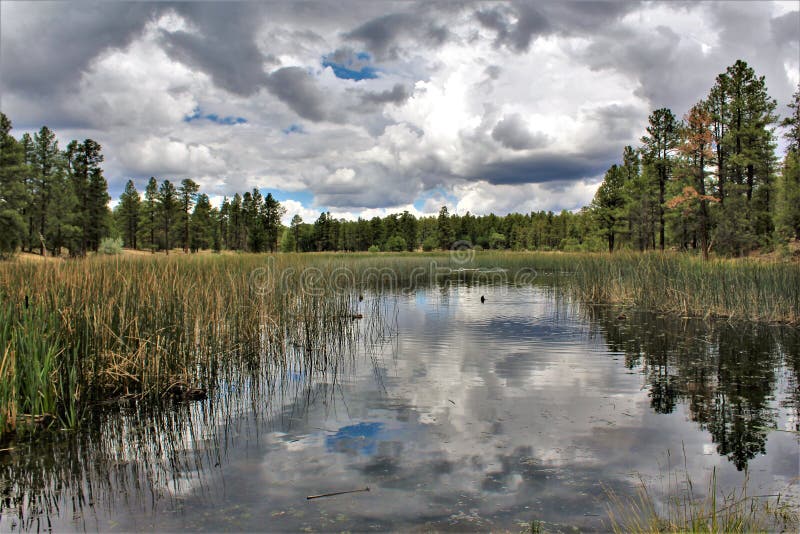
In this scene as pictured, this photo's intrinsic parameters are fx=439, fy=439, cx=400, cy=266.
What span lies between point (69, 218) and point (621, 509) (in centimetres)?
5991

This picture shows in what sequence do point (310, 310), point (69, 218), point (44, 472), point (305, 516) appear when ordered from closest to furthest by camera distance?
point (305, 516)
point (44, 472)
point (310, 310)
point (69, 218)

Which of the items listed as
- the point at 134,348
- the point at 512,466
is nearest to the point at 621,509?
the point at 512,466

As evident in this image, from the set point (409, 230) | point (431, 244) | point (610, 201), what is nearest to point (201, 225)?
point (409, 230)

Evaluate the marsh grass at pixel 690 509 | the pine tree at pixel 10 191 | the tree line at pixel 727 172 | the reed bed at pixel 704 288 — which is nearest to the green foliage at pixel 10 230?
the pine tree at pixel 10 191

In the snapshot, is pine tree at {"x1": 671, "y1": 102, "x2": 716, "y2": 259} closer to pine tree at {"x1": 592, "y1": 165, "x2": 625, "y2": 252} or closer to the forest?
the forest

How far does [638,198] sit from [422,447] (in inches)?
2133

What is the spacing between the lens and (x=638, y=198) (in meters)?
51.3

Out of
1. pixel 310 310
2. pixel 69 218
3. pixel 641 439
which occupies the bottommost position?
pixel 641 439

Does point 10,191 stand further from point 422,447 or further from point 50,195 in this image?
point 422,447

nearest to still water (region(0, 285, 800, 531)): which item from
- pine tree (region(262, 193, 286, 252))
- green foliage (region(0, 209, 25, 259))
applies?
green foliage (region(0, 209, 25, 259))

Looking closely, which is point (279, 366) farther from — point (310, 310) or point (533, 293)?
point (533, 293)

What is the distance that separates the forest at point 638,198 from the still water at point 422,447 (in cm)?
948

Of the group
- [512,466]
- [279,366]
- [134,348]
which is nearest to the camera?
[512,466]

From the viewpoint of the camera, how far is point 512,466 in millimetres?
5391
